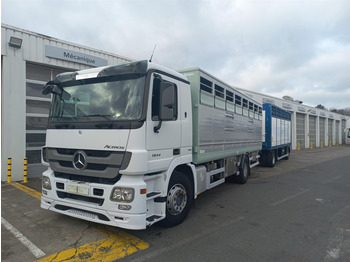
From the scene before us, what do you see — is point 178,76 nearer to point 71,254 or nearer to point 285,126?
point 71,254

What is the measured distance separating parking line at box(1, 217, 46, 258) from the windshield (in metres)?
1.97

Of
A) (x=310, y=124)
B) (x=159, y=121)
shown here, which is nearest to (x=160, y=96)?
(x=159, y=121)

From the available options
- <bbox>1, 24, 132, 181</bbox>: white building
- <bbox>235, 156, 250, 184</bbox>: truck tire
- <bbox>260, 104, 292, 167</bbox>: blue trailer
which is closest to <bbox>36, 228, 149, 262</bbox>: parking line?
<bbox>235, 156, 250, 184</bbox>: truck tire

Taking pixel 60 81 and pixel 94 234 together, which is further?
pixel 60 81

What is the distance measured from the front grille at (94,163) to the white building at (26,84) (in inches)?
207

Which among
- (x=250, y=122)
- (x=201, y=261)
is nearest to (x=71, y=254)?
(x=201, y=261)

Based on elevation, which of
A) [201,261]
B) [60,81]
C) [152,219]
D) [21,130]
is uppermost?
[60,81]

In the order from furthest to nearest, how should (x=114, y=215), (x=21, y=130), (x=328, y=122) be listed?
(x=328, y=122), (x=21, y=130), (x=114, y=215)

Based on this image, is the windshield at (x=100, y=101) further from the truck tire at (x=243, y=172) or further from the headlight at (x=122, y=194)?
the truck tire at (x=243, y=172)

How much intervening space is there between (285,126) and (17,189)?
1438cm

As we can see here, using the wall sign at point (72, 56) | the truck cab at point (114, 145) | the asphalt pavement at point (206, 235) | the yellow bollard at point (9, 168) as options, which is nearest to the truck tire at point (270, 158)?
the asphalt pavement at point (206, 235)

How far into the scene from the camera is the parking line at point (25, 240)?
341cm

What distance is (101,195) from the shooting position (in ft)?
11.8

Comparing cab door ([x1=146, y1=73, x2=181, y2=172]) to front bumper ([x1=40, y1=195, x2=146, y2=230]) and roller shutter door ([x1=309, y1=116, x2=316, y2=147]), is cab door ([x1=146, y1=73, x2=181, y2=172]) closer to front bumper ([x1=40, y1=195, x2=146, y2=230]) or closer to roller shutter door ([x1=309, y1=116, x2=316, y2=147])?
front bumper ([x1=40, y1=195, x2=146, y2=230])
